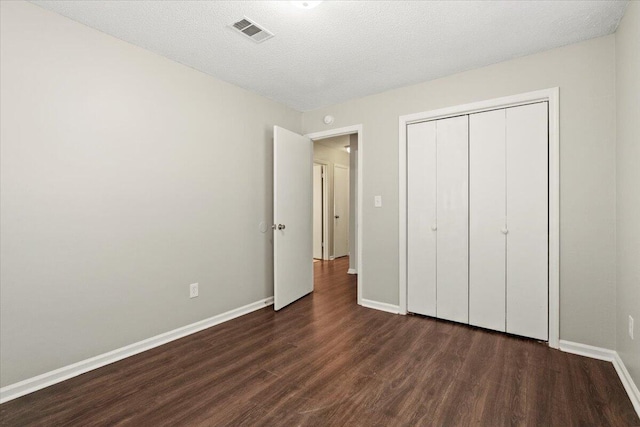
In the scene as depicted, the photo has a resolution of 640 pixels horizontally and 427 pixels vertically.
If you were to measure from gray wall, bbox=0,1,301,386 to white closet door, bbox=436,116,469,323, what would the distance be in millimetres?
2059

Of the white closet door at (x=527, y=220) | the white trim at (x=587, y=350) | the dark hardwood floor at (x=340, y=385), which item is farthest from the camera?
the white closet door at (x=527, y=220)

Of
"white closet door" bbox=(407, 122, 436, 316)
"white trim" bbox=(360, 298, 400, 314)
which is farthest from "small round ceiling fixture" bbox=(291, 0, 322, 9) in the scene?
"white trim" bbox=(360, 298, 400, 314)

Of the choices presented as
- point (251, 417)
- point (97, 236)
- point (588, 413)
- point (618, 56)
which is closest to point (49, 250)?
point (97, 236)

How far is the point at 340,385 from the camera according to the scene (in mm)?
1958

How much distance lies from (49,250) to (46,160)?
0.58 metres

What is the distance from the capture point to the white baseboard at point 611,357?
1.78 m

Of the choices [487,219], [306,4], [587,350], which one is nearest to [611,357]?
[587,350]

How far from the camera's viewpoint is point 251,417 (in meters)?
1.67

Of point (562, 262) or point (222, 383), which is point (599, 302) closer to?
point (562, 262)

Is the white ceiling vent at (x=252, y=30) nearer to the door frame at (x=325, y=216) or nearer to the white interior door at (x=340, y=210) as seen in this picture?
the door frame at (x=325, y=216)

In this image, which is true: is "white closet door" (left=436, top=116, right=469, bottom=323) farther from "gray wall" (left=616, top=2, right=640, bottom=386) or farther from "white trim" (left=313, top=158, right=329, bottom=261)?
"white trim" (left=313, top=158, right=329, bottom=261)

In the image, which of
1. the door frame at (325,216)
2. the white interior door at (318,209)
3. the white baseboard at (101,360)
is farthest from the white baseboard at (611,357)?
the white interior door at (318,209)

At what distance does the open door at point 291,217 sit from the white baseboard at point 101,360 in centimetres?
62

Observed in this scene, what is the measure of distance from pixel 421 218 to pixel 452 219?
0.98 ft
